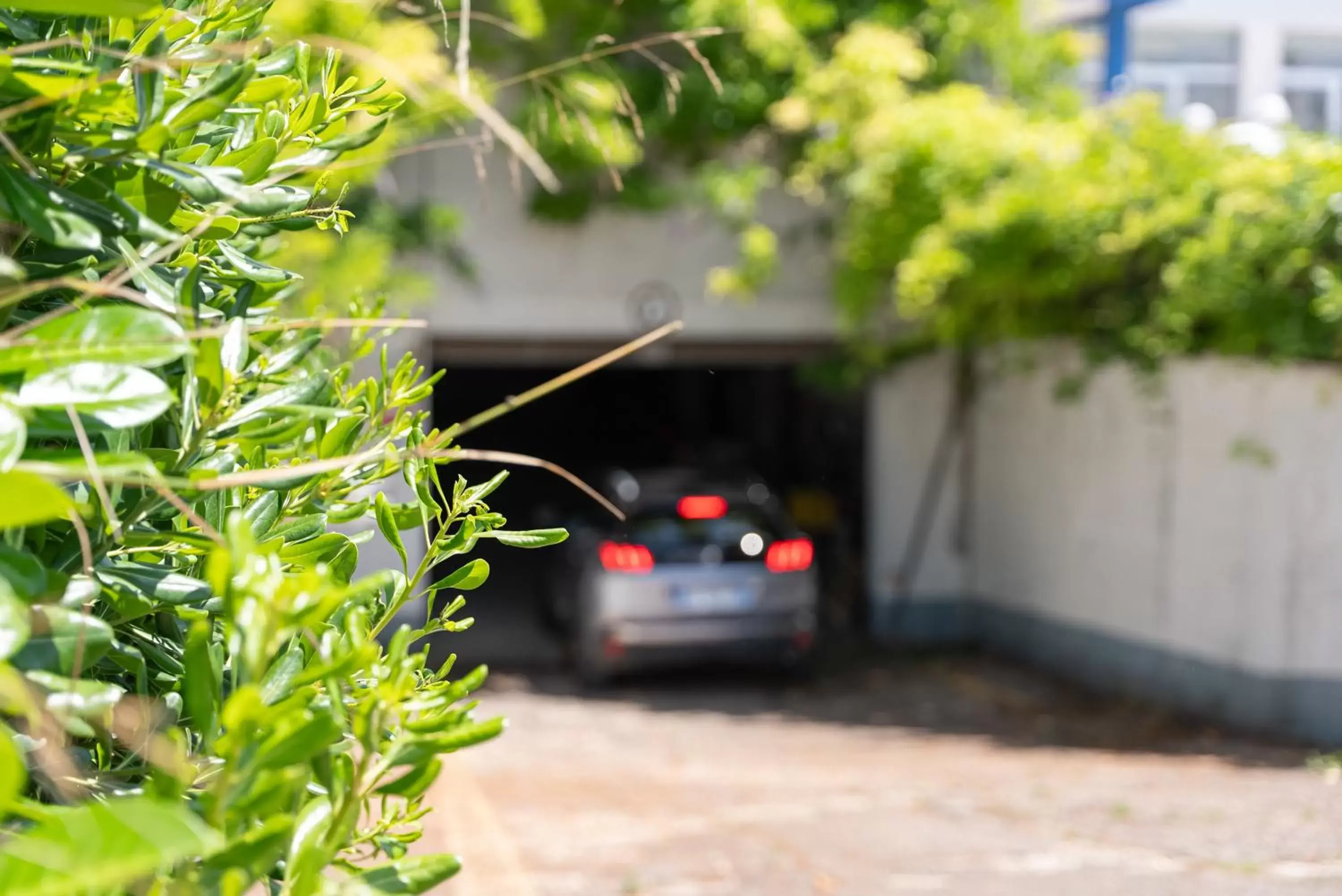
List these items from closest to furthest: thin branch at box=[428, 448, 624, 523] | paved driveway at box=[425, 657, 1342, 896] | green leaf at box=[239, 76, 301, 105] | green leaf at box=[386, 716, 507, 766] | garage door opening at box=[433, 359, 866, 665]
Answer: green leaf at box=[386, 716, 507, 766], thin branch at box=[428, 448, 624, 523], green leaf at box=[239, 76, 301, 105], paved driveway at box=[425, 657, 1342, 896], garage door opening at box=[433, 359, 866, 665]

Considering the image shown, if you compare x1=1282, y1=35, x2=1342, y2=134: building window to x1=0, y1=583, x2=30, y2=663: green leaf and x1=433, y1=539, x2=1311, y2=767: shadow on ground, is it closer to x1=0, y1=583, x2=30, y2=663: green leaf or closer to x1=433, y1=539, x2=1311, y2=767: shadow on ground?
x1=433, y1=539, x2=1311, y2=767: shadow on ground

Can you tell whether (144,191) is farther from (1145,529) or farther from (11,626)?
(1145,529)

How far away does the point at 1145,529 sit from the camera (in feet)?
34.9

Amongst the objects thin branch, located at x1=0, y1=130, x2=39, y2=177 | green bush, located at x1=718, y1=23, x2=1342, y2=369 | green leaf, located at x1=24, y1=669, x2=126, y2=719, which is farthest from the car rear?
green leaf, located at x1=24, y1=669, x2=126, y2=719

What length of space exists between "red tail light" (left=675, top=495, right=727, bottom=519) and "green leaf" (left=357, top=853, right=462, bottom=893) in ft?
32.4

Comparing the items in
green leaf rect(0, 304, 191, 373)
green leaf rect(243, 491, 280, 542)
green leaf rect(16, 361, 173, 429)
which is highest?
green leaf rect(0, 304, 191, 373)

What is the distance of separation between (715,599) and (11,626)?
10.0 metres

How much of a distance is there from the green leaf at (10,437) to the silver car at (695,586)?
9.68m

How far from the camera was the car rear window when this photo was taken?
1098 centimetres

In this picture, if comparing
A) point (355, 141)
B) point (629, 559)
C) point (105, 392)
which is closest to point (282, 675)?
point (105, 392)

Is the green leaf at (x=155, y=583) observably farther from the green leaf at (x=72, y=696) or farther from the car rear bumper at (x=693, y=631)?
the car rear bumper at (x=693, y=631)

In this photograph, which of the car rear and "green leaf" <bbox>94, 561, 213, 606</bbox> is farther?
the car rear

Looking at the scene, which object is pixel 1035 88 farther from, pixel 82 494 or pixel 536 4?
pixel 82 494

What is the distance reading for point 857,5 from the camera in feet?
39.9
